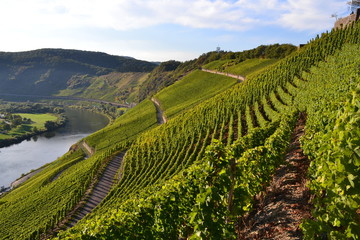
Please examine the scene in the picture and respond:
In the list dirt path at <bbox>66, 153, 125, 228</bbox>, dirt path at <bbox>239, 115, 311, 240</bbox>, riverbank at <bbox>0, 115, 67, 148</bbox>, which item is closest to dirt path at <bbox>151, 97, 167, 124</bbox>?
→ dirt path at <bbox>66, 153, 125, 228</bbox>

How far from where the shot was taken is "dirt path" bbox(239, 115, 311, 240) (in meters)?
9.96

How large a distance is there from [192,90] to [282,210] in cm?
8471

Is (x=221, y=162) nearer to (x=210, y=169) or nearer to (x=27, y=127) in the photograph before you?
(x=210, y=169)

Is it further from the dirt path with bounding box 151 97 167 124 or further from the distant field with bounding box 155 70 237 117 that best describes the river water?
the distant field with bounding box 155 70 237 117

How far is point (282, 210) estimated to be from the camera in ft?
37.0

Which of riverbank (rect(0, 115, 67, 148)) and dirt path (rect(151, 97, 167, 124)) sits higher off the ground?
dirt path (rect(151, 97, 167, 124))

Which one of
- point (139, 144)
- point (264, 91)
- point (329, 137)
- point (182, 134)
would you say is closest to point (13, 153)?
point (139, 144)

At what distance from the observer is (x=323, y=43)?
223 feet

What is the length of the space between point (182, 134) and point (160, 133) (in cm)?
794

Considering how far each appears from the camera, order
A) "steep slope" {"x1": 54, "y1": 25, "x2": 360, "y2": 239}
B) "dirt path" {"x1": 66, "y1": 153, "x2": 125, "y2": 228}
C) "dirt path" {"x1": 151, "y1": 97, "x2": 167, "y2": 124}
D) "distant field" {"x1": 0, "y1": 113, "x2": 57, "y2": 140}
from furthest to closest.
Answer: "distant field" {"x1": 0, "y1": 113, "x2": 57, "y2": 140} < "dirt path" {"x1": 151, "y1": 97, "x2": 167, "y2": 124} < "dirt path" {"x1": 66, "y1": 153, "x2": 125, "y2": 228} < "steep slope" {"x1": 54, "y1": 25, "x2": 360, "y2": 239}

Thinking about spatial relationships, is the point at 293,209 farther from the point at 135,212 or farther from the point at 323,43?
the point at 323,43

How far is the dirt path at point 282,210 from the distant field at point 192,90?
202 ft

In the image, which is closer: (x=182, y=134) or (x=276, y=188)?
(x=276, y=188)

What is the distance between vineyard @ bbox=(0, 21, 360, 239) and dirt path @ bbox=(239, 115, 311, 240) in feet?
2.40
